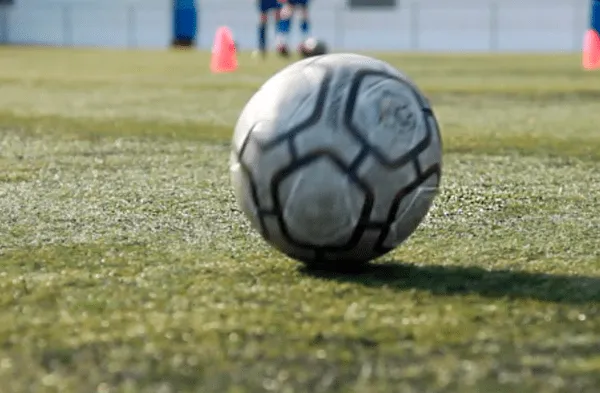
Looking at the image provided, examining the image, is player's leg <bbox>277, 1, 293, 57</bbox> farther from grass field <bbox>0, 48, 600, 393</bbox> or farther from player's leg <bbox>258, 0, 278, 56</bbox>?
grass field <bbox>0, 48, 600, 393</bbox>

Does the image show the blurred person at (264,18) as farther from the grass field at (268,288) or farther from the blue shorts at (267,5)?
the grass field at (268,288)

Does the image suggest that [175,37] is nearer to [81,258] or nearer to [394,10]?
[394,10]

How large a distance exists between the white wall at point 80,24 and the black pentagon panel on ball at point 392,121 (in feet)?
92.4

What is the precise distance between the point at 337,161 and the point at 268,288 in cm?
31

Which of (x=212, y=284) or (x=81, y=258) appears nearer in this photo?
(x=212, y=284)

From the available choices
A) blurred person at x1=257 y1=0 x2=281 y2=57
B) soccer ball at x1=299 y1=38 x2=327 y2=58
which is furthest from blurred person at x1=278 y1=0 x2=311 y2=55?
soccer ball at x1=299 y1=38 x2=327 y2=58

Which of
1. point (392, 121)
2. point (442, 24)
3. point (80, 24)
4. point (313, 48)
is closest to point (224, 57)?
point (313, 48)

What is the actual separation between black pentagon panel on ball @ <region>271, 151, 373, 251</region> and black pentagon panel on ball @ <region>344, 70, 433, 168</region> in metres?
0.07

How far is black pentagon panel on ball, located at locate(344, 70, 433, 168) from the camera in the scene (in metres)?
2.37

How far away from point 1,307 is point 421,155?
3.19 ft

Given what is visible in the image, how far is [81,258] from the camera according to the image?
8.87 ft

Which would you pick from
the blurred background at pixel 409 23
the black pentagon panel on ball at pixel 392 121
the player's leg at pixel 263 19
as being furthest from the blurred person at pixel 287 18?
the black pentagon panel on ball at pixel 392 121

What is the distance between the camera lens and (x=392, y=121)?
2.40m

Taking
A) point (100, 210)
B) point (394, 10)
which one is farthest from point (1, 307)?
point (394, 10)
